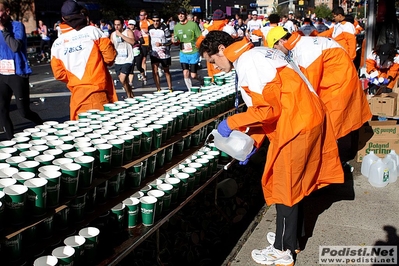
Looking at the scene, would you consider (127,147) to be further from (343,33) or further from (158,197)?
(343,33)

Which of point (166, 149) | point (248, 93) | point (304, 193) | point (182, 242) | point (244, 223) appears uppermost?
point (248, 93)

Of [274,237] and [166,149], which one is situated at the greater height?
[166,149]

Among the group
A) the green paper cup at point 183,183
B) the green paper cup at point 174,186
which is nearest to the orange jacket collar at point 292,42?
the green paper cup at point 183,183

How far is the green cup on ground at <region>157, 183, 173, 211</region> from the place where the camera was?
3296 mm

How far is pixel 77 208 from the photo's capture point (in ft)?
9.00

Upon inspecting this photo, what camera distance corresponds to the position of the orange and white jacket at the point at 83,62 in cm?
467

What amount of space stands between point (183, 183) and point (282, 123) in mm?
886

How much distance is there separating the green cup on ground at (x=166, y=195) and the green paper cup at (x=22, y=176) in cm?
100

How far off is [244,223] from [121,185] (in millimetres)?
2206

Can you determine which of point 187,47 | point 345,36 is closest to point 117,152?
point 187,47

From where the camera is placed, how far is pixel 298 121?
322 centimetres

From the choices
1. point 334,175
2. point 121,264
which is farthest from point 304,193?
point 121,264

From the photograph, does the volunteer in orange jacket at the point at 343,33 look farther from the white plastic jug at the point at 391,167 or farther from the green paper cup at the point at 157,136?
the green paper cup at the point at 157,136

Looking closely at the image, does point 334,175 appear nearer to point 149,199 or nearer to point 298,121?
point 298,121
